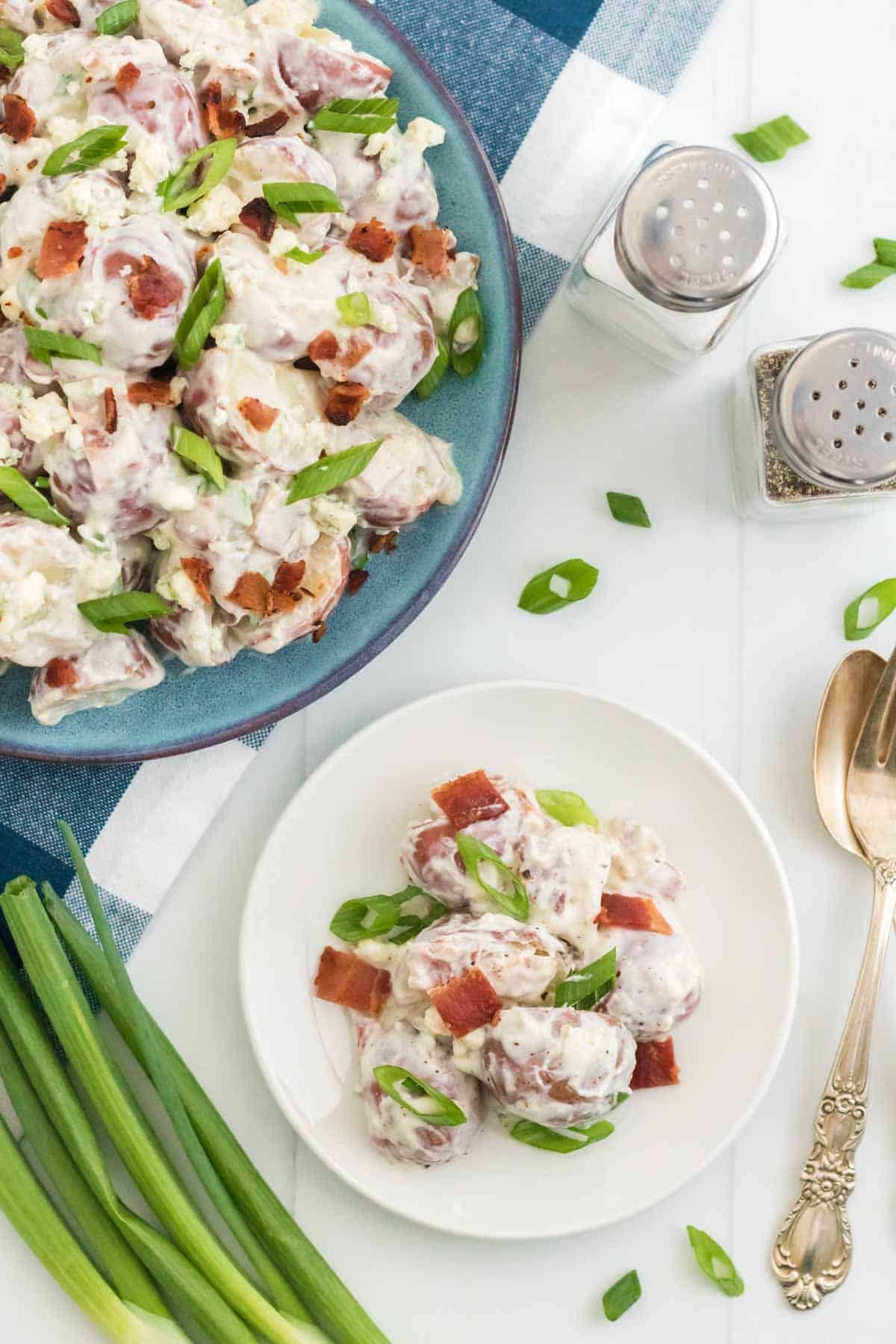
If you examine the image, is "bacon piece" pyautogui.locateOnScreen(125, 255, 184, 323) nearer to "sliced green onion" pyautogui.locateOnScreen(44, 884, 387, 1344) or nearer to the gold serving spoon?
"sliced green onion" pyautogui.locateOnScreen(44, 884, 387, 1344)

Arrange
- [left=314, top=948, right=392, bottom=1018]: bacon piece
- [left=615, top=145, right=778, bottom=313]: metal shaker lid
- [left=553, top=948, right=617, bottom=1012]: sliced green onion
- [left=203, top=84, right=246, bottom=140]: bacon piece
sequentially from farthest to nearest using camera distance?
[left=314, top=948, right=392, bottom=1018]: bacon piece, [left=553, top=948, right=617, bottom=1012]: sliced green onion, [left=615, top=145, right=778, bottom=313]: metal shaker lid, [left=203, top=84, right=246, bottom=140]: bacon piece

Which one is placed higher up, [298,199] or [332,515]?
[298,199]

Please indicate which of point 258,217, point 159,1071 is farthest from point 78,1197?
point 258,217

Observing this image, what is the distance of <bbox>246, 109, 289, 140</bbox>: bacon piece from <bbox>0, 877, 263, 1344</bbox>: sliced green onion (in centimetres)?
98

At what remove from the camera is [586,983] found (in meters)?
1.61

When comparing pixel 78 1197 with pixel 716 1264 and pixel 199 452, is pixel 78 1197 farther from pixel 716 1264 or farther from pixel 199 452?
pixel 199 452

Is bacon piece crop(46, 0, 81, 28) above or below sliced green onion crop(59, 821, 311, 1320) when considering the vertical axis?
above

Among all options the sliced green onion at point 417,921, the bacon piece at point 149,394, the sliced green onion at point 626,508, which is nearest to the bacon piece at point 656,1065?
the sliced green onion at point 417,921

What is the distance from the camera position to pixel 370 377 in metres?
1.40

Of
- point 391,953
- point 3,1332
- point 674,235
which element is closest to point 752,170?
point 674,235

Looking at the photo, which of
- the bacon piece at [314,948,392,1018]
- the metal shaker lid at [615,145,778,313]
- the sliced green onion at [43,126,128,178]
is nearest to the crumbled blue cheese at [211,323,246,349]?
the sliced green onion at [43,126,128,178]

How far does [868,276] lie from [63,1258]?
5.84 ft

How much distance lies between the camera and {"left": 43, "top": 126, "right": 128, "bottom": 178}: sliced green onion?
1311mm

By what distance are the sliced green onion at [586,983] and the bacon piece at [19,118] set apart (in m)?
1.22
